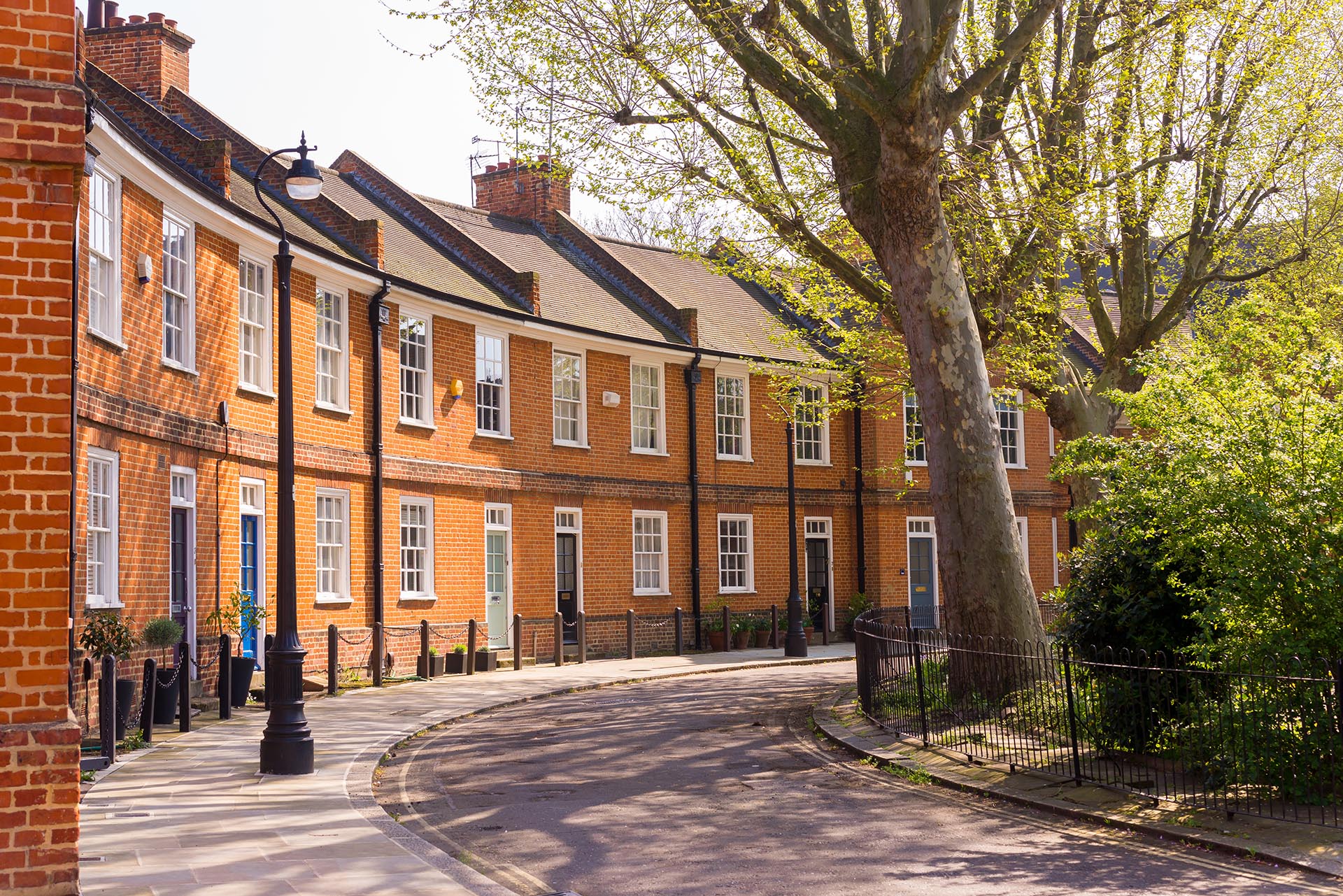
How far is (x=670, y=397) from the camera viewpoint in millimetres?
29234

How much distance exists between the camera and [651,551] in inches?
1131

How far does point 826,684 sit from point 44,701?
14.6 meters

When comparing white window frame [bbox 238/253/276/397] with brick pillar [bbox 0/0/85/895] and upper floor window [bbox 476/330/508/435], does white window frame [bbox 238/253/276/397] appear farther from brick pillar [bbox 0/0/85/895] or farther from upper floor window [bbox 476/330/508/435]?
brick pillar [bbox 0/0/85/895]

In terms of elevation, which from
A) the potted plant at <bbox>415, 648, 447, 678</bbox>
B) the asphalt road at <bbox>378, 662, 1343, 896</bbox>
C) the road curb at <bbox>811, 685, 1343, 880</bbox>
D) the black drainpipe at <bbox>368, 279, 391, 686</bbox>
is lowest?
the asphalt road at <bbox>378, 662, 1343, 896</bbox>

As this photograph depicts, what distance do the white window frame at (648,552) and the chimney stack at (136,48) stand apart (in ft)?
41.3

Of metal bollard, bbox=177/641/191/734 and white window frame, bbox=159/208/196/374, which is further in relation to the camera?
white window frame, bbox=159/208/196/374

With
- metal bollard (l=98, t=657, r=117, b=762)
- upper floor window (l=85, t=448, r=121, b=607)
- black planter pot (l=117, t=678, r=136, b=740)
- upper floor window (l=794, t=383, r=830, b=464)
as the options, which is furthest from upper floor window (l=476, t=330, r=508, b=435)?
metal bollard (l=98, t=657, r=117, b=762)

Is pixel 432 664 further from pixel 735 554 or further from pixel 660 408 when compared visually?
pixel 735 554

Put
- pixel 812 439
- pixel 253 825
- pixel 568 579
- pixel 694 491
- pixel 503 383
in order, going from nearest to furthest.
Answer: pixel 253 825 → pixel 503 383 → pixel 568 579 → pixel 694 491 → pixel 812 439

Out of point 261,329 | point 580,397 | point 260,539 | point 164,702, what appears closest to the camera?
point 164,702

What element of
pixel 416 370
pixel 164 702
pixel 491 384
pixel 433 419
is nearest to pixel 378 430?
pixel 433 419

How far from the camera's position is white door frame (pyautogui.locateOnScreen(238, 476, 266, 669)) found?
737 inches

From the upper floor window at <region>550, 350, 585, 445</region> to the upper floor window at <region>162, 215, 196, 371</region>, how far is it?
1011cm

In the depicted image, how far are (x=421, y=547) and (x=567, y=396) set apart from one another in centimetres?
525
